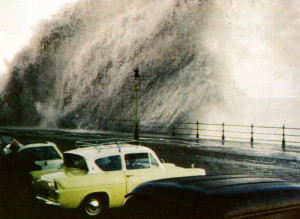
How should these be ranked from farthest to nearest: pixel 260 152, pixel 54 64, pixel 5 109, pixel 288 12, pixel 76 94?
pixel 5 109 < pixel 54 64 < pixel 76 94 < pixel 288 12 < pixel 260 152

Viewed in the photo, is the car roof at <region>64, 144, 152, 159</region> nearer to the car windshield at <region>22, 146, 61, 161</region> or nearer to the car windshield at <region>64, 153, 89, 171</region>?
the car windshield at <region>64, 153, 89, 171</region>

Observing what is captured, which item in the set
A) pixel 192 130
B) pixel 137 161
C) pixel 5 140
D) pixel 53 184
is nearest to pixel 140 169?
pixel 137 161

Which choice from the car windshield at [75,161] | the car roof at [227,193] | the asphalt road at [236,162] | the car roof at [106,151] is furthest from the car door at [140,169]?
the car roof at [227,193]

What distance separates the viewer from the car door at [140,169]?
7.75 meters

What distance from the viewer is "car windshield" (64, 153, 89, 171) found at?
783 cm

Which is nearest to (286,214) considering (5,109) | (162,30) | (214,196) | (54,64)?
(214,196)

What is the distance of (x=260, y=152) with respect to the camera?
19.7m

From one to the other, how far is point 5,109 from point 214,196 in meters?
70.6

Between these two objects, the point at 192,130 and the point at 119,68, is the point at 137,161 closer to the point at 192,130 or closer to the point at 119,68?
the point at 192,130

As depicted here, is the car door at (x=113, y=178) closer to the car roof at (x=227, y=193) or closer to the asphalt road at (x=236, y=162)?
the asphalt road at (x=236, y=162)

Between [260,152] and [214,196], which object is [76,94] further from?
[214,196]

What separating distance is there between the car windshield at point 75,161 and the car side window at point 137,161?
891 mm

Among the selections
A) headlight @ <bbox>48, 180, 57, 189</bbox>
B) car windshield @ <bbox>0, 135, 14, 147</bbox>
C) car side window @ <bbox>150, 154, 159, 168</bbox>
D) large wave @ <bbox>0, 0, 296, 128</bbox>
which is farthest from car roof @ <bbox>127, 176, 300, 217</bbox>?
large wave @ <bbox>0, 0, 296, 128</bbox>

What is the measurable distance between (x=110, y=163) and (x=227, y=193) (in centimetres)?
497
